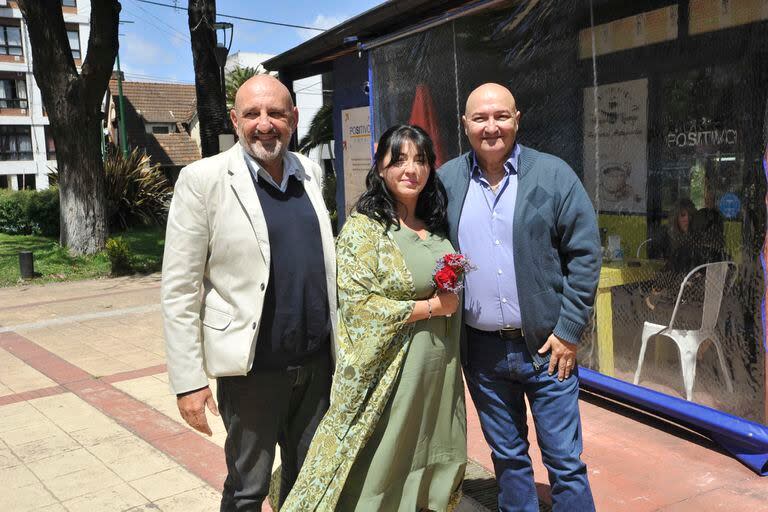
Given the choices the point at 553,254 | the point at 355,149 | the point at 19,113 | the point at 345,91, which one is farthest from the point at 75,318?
the point at 19,113

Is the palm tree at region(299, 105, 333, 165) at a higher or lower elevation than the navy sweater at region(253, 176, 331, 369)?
higher

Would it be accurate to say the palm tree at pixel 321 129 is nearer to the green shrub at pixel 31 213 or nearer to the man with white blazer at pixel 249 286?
the green shrub at pixel 31 213

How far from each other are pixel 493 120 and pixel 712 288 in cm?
203

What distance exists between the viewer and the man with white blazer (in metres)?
2.34

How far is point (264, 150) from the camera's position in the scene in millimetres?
2393

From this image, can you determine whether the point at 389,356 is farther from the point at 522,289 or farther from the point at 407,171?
the point at 407,171

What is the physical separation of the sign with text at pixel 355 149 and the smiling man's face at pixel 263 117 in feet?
20.0

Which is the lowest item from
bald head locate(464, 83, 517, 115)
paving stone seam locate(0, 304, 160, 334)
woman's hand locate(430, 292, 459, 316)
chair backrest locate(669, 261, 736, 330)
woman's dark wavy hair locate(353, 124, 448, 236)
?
paving stone seam locate(0, 304, 160, 334)

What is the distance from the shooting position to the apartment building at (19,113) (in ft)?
132

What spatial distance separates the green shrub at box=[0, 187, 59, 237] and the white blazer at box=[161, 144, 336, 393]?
1811 centimetres

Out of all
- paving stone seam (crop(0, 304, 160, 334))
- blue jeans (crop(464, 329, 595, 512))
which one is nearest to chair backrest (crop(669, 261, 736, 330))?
blue jeans (crop(464, 329, 595, 512))

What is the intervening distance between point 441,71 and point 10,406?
14.3ft

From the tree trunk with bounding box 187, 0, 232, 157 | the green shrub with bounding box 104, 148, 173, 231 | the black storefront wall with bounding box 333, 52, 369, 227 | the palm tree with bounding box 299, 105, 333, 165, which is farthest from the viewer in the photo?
the green shrub with bounding box 104, 148, 173, 231

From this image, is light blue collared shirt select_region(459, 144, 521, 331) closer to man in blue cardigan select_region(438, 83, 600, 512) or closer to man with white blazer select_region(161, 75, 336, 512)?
man in blue cardigan select_region(438, 83, 600, 512)
